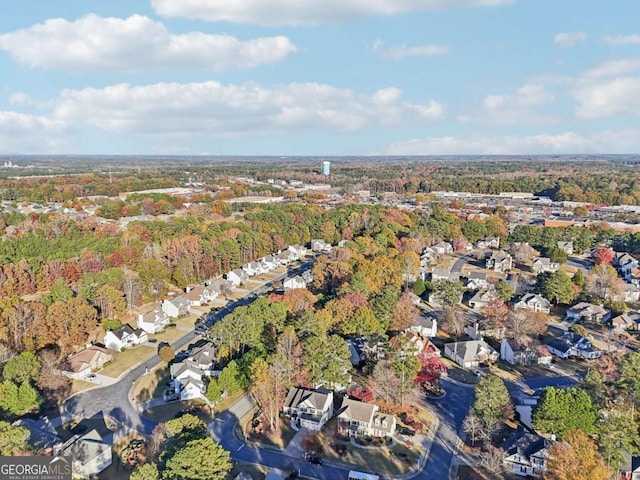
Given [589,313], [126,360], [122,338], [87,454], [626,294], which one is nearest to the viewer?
[87,454]

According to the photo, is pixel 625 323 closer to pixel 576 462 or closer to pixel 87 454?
pixel 576 462

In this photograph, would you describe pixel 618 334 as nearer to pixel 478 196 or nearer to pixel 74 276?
pixel 74 276

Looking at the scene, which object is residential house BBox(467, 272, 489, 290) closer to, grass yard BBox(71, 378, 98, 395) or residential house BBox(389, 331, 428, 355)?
residential house BBox(389, 331, 428, 355)

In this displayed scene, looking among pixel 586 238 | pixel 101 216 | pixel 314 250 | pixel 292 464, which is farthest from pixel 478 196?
pixel 292 464

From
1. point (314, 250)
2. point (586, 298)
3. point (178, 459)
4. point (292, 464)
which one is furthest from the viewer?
point (314, 250)

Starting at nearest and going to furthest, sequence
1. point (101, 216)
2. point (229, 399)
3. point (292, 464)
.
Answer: point (292, 464), point (229, 399), point (101, 216)

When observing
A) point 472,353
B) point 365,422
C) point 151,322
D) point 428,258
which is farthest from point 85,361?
point 428,258

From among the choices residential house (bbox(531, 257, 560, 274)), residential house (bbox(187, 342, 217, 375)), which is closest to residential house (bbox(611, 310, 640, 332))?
residential house (bbox(531, 257, 560, 274))
